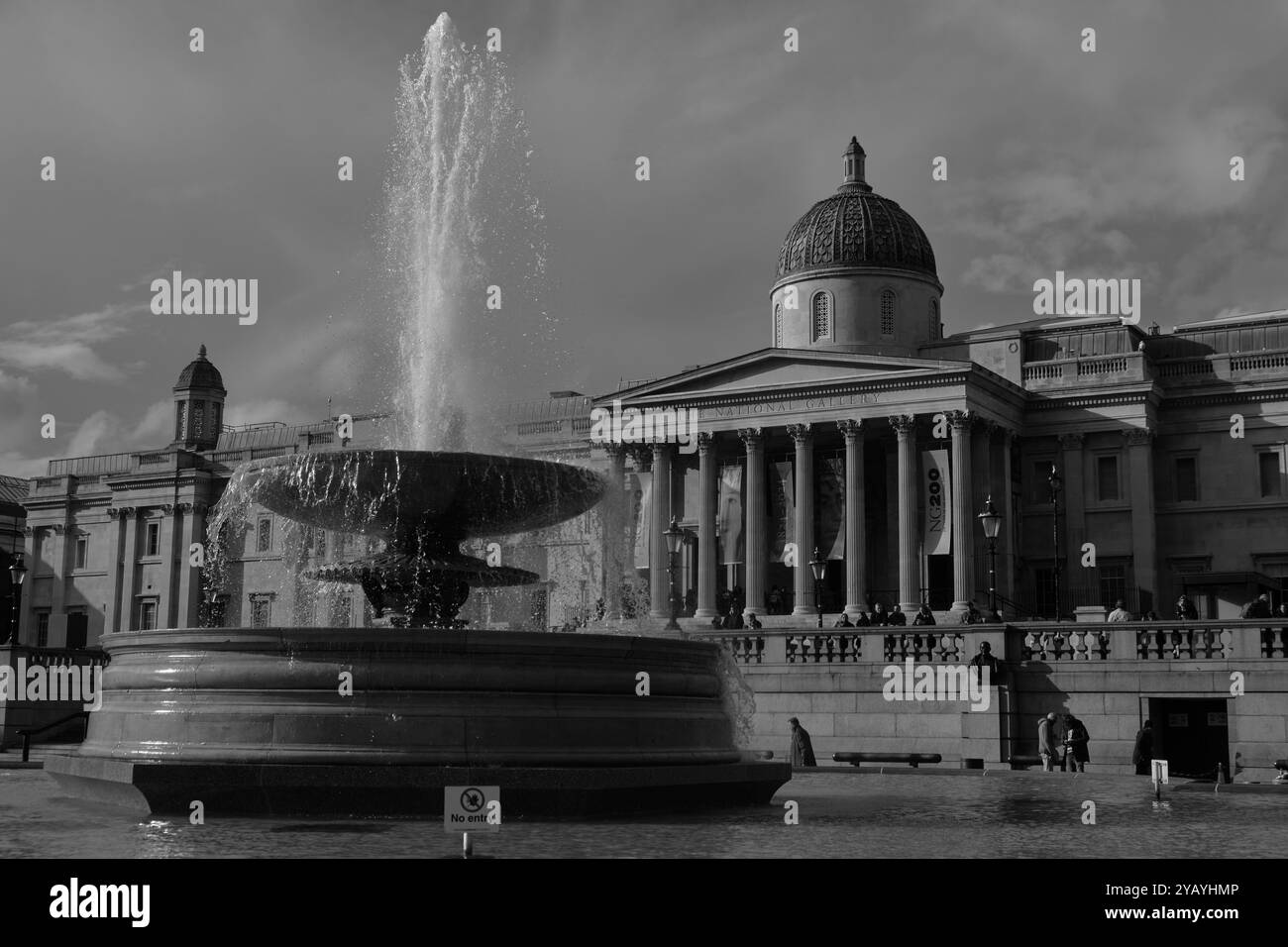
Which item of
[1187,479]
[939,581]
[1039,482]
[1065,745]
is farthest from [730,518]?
[1065,745]

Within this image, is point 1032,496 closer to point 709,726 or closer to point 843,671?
point 843,671

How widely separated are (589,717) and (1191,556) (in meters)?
46.7

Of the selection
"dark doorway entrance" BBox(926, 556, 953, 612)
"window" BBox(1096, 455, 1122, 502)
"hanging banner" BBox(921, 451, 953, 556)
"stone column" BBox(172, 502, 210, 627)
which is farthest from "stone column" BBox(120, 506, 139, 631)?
"window" BBox(1096, 455, 1122, 502)

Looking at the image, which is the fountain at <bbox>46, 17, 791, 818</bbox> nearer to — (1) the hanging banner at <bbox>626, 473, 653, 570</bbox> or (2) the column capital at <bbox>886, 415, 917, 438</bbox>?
(2) the column capital at <bbox>886, 415, 917, 438</bbox>

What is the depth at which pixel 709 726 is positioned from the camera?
16.3m

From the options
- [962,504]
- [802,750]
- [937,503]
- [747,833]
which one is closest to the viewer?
[747,833]

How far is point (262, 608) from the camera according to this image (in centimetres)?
8138

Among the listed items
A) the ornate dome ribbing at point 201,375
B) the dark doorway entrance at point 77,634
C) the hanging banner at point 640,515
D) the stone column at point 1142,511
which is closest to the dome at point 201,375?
the ornate dome ribbing at point 201,375

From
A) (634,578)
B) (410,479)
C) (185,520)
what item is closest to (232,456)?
(185,520)

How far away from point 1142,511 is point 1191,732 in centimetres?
2540

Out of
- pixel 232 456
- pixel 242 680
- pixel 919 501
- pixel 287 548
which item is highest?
pixel 232 456

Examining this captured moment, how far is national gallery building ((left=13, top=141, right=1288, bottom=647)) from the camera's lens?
53.9 meters

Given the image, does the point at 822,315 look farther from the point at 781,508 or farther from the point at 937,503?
the point at 937,503

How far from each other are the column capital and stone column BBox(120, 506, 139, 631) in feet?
160
